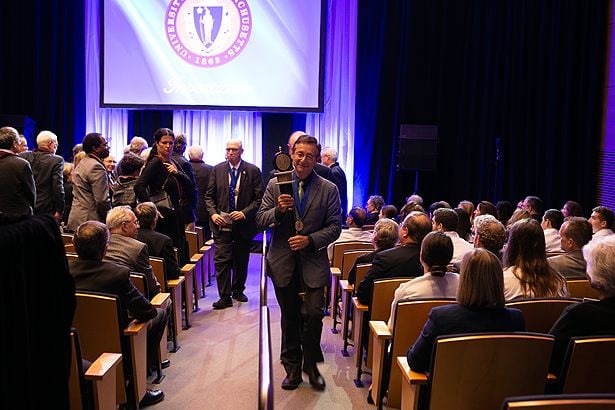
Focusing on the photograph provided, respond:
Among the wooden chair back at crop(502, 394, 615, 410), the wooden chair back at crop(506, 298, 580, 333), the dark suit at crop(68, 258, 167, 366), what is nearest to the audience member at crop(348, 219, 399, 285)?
the wooden chair back at crop(506, 298, 580, 333)

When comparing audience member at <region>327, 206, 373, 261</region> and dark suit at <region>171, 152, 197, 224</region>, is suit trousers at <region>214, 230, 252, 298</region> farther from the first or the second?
audience member at <region>327, 206, 373, 261</region>

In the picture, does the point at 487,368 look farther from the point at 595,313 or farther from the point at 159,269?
the point at 159,269

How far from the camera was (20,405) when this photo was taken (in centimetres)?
140

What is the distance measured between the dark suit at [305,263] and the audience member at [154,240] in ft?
3.26

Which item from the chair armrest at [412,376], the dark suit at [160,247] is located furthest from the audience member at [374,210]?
the chair armrest at [412,376]

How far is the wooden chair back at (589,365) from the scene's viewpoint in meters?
2.40

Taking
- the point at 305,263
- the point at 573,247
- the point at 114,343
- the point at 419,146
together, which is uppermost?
the point at 419,146

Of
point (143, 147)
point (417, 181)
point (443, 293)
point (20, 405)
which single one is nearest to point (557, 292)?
point (443, 293)

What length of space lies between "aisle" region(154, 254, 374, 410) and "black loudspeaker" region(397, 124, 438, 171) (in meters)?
3.78

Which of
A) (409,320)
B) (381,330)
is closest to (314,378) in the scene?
(381,330)

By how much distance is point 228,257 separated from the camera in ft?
20.3

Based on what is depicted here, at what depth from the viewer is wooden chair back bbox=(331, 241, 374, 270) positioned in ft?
18.1

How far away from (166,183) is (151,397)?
7.58ft

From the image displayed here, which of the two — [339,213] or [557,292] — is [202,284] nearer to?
[339,213]
